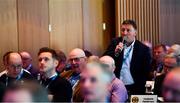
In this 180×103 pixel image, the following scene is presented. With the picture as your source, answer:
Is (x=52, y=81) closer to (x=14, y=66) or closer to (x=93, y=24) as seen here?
(x=14, y=66)

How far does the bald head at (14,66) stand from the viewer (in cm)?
499

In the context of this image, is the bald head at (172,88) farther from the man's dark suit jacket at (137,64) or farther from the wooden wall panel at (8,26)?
the wooden wall panel at (8,26)

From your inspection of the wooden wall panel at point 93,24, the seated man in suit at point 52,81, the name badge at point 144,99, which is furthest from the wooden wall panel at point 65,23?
the name badge at point 144,99

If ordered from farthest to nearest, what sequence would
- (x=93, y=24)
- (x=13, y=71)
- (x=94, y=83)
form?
(x=93, y=24) → (x=13, y=71) → (x=94, y=83)

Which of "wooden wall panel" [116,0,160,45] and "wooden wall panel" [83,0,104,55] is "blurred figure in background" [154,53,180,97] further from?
"wooden wall panel" [83,0,104,55]

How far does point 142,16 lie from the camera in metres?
7.93

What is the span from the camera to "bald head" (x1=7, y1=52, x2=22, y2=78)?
499cm

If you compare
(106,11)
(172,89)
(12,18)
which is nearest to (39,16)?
(12,18)

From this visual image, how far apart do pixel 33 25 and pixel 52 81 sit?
12.7 feet

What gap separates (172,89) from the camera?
82.0 inches

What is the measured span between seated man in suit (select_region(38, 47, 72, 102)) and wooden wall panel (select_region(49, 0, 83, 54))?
3.49 meters

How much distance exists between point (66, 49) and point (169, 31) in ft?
6.42

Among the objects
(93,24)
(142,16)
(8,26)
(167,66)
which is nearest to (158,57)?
(167,66)

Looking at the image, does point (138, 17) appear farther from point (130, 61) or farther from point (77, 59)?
point (77, 59)
